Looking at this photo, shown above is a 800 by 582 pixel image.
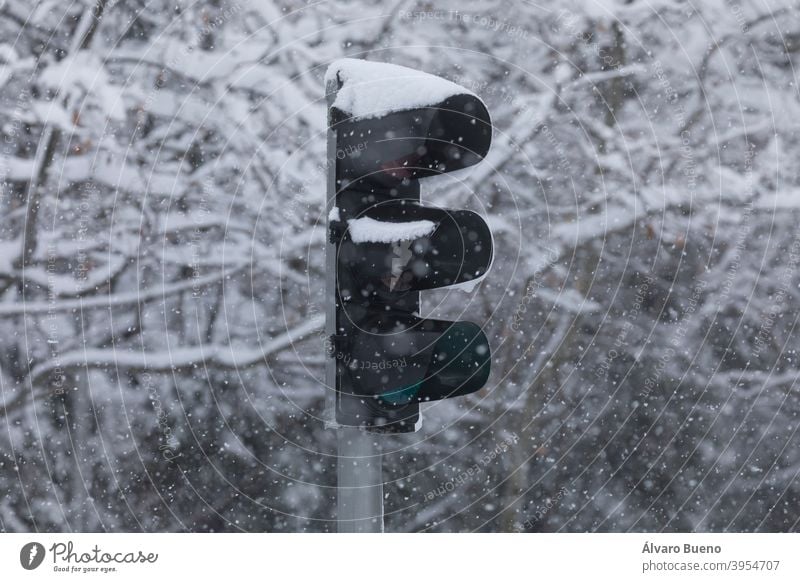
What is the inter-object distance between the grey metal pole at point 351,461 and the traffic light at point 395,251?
0.01 meters

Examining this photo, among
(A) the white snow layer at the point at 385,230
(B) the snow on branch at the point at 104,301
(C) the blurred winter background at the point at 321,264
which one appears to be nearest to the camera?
(A) the white snow layer at the point at 385,230

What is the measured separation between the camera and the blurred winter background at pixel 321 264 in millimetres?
6656

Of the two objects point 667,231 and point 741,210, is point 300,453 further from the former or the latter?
point 741,210

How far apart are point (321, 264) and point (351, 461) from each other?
5.17 meters

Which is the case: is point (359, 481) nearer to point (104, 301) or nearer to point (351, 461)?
point (351, 461)

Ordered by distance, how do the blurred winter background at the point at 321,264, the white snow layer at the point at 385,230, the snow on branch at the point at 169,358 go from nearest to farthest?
the white snow layer at the point at 385,230, the blurred winter background at the point at 321,264, the snow on branch at the point at 169,358

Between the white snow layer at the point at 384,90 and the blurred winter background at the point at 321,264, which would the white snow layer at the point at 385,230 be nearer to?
the white snow layer at the point at 384,90

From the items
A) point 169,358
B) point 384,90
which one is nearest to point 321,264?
point 169,358

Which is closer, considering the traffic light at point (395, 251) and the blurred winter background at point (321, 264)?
the traffic light at point (395, 251)

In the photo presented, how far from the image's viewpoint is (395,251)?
6.36 feet

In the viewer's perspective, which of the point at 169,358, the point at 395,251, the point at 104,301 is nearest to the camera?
the point at 395,251

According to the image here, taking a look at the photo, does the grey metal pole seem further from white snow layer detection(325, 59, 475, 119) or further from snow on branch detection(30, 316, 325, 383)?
snow on branch detection(30, 316, 325, 383)

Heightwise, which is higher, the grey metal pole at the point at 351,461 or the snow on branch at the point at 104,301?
the grey metal pole at the point at 351,461

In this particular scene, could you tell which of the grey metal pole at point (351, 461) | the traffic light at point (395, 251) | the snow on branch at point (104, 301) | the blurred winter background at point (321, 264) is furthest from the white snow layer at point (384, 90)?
the snow on branch at point (104, 301)
